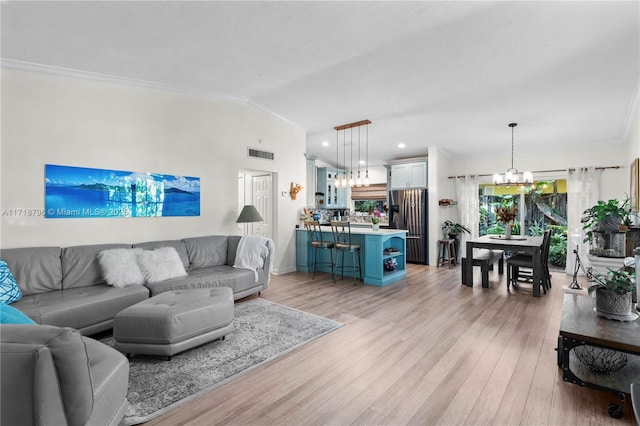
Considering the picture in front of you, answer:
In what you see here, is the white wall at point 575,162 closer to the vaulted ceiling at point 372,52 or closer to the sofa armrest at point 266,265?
the vaulted ceiling at point 372,52

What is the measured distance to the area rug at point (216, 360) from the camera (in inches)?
80.3

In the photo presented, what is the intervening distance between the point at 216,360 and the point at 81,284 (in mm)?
1948

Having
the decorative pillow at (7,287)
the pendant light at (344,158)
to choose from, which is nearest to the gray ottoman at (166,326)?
the decorative pillow at (7,287)

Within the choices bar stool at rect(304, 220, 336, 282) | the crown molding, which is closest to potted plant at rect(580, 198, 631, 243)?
bar stool at rect(304, 220, 336, 282)

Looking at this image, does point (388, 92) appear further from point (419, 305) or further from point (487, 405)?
point (487, 405)

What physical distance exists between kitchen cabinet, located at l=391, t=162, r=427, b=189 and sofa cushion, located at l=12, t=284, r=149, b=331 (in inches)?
236

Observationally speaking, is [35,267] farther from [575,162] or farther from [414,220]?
[575,162]

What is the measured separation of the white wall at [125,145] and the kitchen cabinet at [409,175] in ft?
10.2

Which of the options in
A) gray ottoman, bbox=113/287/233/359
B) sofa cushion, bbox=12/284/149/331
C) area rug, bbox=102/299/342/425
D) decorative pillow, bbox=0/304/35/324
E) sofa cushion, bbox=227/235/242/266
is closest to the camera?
decorative pillow, bbox=0/304/35/324

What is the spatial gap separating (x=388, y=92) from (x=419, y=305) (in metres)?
2.98

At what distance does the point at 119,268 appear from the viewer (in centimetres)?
335

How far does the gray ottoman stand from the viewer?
248 cm

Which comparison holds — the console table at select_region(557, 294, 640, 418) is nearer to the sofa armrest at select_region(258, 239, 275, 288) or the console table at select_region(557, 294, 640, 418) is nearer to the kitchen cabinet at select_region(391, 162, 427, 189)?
the sofa armrest at select_region(258, 239, 275, 288)

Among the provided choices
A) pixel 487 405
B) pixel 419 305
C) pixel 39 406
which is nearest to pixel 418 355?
pixel 487 405
